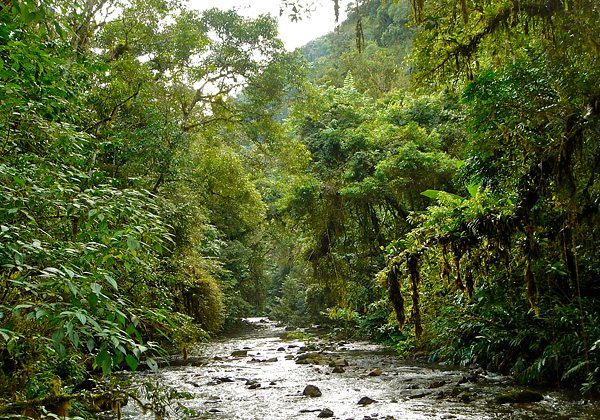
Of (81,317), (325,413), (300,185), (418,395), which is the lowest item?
(418,395)

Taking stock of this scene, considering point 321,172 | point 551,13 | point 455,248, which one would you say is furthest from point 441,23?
point 321,172

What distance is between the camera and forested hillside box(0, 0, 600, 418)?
3285 mm

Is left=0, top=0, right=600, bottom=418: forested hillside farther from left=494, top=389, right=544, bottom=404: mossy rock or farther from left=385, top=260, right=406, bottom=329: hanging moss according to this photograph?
left=494, top=389, right=544, bottom=404: mossy rock

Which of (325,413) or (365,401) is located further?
(365,401)

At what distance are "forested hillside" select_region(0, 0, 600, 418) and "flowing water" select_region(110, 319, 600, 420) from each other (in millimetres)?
570

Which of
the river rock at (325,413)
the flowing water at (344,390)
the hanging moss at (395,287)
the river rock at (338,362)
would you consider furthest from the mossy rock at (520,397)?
the river rock at (338,362)

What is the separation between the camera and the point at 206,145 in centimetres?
1608

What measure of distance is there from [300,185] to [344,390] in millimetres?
8383

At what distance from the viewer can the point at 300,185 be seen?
1573cm

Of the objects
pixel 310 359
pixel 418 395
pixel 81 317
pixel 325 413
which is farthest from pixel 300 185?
pixel 81 317

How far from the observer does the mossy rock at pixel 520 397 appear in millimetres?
6523

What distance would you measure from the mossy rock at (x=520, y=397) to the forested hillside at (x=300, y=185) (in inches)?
26.5

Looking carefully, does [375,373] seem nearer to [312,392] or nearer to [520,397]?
[312,392]

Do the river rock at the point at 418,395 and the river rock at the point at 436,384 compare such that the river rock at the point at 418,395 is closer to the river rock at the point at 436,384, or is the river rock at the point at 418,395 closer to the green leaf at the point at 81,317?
the river rock at the point at 436,384
